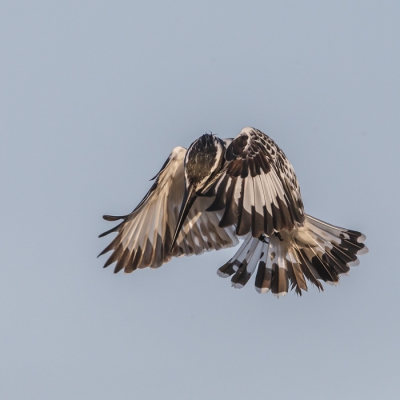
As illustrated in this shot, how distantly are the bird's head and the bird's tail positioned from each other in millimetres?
1672

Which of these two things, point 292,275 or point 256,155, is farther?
point 292,275

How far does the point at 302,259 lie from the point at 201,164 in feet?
7.44

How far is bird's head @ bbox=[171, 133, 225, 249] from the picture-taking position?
11.0 meters

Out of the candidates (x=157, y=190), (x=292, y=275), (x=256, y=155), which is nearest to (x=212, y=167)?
(x=256, y=155)

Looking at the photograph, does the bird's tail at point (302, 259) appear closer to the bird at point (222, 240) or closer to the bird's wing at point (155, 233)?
the bird at point (222, 240)

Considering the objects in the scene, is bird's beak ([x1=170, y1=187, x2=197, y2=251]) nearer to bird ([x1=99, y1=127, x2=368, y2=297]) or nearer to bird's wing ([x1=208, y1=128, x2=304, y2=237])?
bird ([x1=99, y1=127, x2=368, y2=297])

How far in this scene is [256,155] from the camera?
10.7 meters

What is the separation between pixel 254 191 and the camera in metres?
10.3

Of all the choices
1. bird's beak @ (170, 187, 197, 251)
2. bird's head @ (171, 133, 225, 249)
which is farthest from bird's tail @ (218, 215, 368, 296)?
bird's head @ (171, 133, 225, 249)

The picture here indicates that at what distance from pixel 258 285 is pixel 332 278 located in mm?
959

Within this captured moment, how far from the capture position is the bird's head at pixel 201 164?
36.2 ft

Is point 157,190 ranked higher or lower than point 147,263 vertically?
higher

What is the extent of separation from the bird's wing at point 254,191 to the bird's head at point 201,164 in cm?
23

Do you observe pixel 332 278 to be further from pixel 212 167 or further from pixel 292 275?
pixel 212 167
